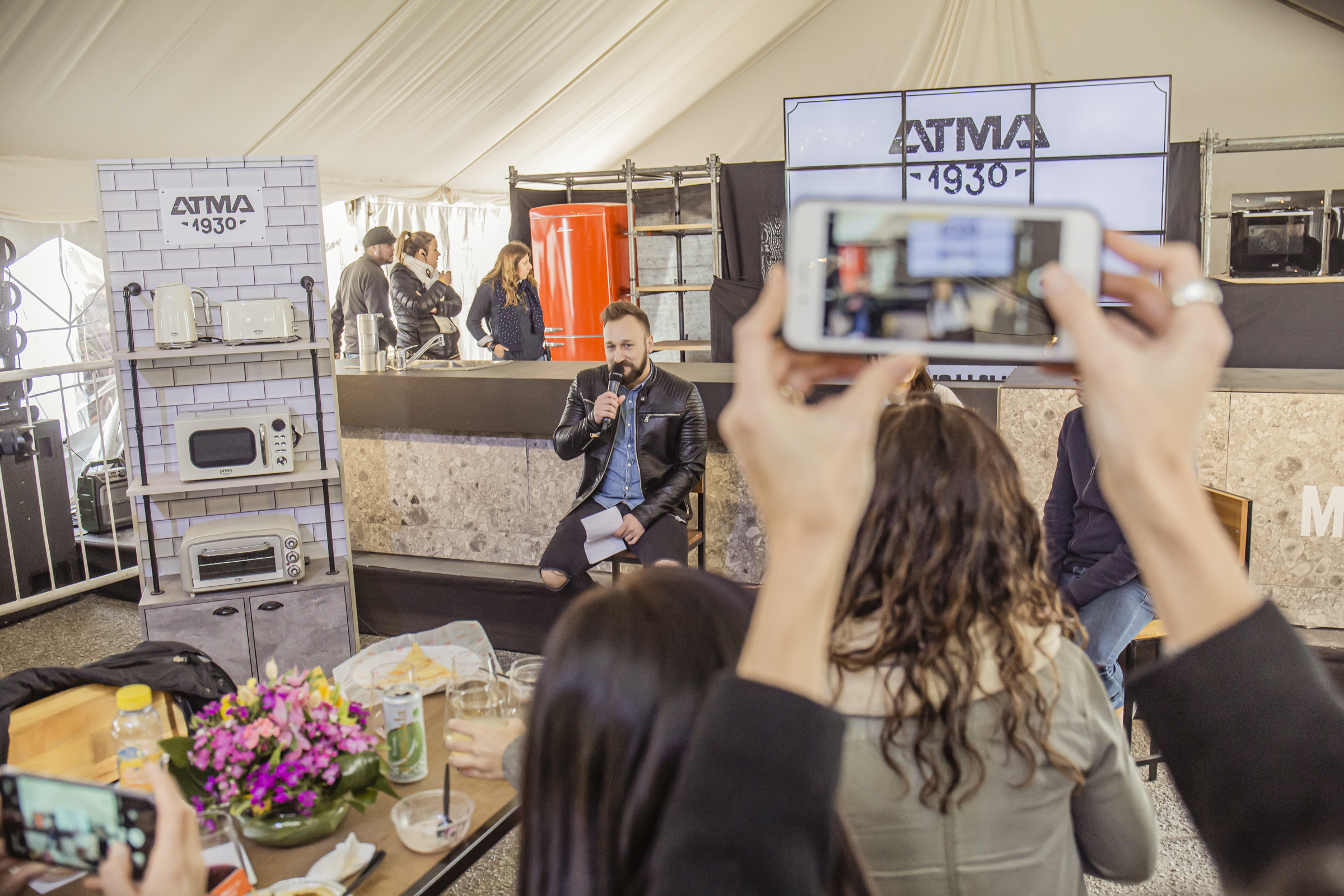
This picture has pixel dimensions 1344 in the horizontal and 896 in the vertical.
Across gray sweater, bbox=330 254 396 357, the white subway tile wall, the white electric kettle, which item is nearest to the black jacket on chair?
gray sweater, bbox=330 254 396 357

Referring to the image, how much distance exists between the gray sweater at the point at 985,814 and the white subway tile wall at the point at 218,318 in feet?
9.37

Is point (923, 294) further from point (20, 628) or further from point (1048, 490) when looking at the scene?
point (20, 628)

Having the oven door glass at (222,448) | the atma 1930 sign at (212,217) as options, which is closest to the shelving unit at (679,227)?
the atma 1930 sign at (212,217)

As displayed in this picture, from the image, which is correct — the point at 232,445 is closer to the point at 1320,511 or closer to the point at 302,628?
the point at 302,628

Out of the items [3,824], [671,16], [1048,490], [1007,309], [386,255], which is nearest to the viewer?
[1007,309]

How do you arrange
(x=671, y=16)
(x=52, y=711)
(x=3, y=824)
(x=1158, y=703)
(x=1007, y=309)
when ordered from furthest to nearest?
(x=671, y=16), (x=52, y=711), (x=3, y=824), (x=1007, y=309), (x=1158, y=703)

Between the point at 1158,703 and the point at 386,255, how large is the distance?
6.54m

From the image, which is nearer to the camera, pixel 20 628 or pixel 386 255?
pixel 20 628

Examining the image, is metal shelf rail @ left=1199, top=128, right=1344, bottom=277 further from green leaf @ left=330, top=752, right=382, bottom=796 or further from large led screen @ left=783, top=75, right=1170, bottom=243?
green leaf @ left=330, top=752, right=382, bottom=796

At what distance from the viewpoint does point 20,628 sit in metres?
4.32

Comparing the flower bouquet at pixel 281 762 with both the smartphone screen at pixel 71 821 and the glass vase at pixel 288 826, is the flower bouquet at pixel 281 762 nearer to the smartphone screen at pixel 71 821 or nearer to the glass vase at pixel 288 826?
the glass vase at pixel 288 826

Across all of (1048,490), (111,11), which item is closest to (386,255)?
(111,11)

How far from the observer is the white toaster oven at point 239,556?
3.22m

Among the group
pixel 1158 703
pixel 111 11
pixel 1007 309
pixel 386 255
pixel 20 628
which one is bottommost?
pixel 20 628
